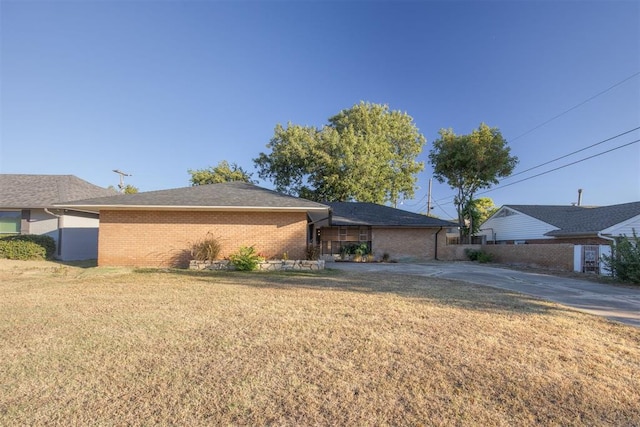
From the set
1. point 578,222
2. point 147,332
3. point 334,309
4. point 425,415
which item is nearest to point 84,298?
point 147,332

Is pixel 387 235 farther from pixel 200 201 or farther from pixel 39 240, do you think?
pixel 39 240

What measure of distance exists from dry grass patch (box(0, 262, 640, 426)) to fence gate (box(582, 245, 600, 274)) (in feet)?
34.9

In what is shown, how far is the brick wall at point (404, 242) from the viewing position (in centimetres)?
2159

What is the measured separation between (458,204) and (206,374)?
94.9ft

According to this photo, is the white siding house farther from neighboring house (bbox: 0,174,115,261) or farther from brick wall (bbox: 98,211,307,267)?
neighboring house (bbox: 0,174,115,261)

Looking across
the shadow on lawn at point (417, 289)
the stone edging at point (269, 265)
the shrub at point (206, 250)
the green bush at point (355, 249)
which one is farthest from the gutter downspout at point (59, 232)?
the green bush at point (355, 249)

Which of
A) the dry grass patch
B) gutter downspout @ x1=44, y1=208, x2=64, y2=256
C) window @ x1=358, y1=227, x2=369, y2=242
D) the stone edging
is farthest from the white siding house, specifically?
gutter downspout @ x1=44, y1=208, x2=64, y2=256

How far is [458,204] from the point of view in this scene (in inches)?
1157

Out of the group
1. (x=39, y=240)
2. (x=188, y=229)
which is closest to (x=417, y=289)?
(x=188, y=229)

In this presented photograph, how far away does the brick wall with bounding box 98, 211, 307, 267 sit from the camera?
13.4 meters

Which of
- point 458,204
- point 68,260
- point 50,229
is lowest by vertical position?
point 68,260

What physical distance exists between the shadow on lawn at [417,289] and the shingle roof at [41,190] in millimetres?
10328

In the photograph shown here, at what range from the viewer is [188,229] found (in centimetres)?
1362

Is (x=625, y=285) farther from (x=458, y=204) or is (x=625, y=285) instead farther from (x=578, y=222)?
(x=458, y=204)
